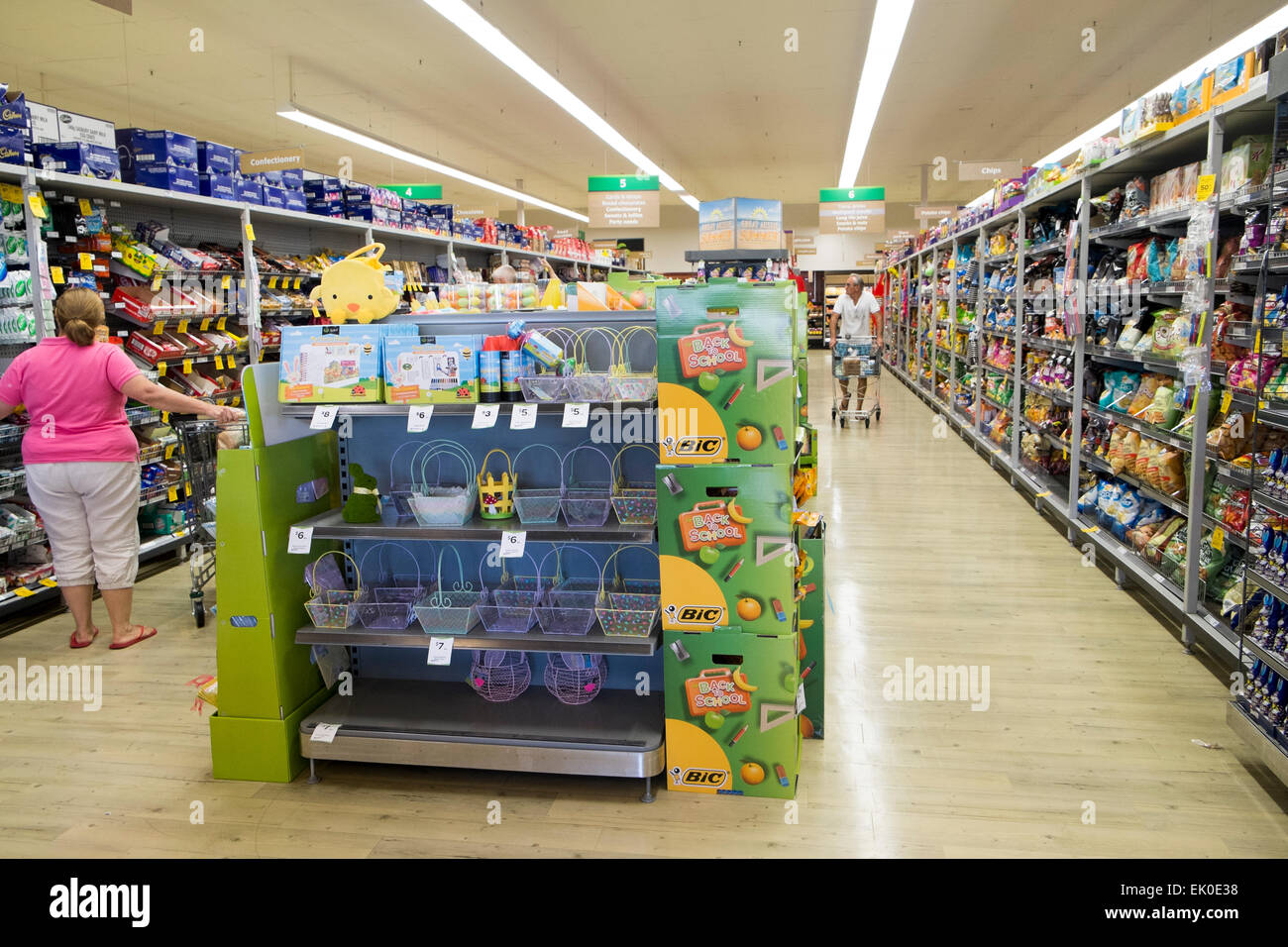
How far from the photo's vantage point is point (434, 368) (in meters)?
3.06

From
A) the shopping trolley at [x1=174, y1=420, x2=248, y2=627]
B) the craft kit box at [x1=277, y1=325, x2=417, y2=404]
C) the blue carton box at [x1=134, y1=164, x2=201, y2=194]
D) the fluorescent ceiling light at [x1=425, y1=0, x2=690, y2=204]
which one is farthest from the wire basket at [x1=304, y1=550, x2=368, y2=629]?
the fluorescent ceiling light at [x1=425, y1=0, x2=690, y2=204]

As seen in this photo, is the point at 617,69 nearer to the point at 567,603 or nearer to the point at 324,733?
the point at 567,603

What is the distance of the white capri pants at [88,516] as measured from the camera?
14.2 ft

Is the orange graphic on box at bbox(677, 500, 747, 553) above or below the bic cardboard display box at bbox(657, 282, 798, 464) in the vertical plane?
below

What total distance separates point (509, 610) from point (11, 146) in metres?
3.97

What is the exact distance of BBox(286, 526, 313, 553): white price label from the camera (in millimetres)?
3126

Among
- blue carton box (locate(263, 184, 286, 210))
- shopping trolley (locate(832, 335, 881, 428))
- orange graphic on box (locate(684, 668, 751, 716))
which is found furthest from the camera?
shopping trolley (locate(832, 335, 881, 428))

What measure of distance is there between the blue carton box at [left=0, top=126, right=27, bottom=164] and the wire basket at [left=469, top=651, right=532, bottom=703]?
12.5 feet

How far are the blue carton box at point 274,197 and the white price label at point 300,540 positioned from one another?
466cm

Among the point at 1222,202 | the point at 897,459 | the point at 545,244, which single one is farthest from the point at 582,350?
the point at 545,244

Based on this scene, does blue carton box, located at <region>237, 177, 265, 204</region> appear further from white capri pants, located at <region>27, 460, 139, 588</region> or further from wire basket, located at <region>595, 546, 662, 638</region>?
wire basket, located at <region>595, 546, 662, 638</region>

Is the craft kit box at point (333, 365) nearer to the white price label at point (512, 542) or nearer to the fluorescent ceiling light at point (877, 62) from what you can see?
the white price label at point (512, 542)

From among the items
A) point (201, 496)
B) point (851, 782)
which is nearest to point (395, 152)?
point (201, 496)
